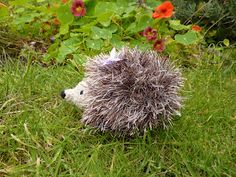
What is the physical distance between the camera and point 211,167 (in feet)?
6.46

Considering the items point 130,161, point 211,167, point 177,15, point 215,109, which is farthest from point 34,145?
point 177,15

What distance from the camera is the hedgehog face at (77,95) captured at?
7.07ft

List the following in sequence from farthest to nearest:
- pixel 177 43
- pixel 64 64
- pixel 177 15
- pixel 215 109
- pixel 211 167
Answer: pixel 177 15 → pixel 177 43 → pixel 64 64 → pixel 215 109 → pixel 211 167

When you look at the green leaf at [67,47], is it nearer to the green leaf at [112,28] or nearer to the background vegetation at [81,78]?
the background vegetation at [81,78]

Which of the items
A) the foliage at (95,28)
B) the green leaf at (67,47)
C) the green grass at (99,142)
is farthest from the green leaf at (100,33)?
the green grass at (99,142)

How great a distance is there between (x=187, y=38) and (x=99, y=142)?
1.23 m

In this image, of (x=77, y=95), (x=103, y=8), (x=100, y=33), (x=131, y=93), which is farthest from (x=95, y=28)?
(x=131, y=93)

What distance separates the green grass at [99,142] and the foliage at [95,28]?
60 cm

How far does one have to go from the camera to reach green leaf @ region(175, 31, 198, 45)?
3045 millimetres

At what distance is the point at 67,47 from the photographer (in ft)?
9.85

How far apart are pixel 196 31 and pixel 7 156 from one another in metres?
1.61

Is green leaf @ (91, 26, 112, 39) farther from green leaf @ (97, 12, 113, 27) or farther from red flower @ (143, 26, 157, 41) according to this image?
red flower @ (143, 26, 157, 41)

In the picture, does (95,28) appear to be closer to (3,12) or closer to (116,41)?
(116,41)

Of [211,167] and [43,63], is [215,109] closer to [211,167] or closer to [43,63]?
[211,167]
